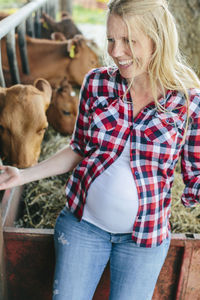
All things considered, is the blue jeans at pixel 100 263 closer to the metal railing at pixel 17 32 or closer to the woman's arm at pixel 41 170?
the woman's arm at pixel 41 170

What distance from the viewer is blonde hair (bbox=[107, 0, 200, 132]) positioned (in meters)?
1.65

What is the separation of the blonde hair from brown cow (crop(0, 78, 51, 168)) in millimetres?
1121

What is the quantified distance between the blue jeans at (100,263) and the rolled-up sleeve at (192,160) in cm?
27

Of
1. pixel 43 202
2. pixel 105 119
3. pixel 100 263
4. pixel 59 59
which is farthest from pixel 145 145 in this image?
pixel 59 59

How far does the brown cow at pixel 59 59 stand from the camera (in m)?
4.10

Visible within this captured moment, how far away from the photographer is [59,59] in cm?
420

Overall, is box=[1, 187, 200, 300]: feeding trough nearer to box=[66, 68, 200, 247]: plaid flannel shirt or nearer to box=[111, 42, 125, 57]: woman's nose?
box=[66, 68, 200, 247]: plaid flannel shirt

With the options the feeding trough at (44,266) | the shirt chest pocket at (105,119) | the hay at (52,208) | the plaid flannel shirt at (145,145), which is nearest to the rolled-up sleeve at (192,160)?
the plaid flannel shirt at (145,145)

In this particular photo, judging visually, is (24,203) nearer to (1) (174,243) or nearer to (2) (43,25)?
(1) (174,243)

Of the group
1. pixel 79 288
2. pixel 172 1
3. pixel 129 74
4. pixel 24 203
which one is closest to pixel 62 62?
pixel 172 1

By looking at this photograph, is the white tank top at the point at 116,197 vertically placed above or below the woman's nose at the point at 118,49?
below

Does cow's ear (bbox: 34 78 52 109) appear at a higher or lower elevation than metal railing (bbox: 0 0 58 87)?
lower

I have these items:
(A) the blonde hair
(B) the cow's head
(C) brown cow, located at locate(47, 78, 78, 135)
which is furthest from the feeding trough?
(B) the cow's head

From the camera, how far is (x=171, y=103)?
1.83m
